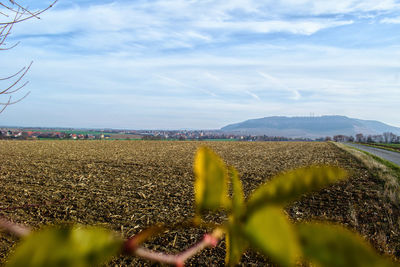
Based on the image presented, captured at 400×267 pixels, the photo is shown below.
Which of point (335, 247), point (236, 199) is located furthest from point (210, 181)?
point (335, 247)

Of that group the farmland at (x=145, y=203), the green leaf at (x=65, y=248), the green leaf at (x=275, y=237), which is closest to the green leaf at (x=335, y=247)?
the green leaf at (x=275, y=237)

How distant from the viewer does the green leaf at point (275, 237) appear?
0.80ft

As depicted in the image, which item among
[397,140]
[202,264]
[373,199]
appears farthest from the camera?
[397,140]

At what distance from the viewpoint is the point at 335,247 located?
24 centimetres

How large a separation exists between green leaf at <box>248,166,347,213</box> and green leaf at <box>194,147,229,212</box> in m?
0.04

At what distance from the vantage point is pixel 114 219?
28.3ft

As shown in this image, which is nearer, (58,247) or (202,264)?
A: (58,247)

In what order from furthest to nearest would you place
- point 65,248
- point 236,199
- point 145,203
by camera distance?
point 145,203
point 236,199
point 65,248

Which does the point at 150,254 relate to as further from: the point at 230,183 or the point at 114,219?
the point at 114,219

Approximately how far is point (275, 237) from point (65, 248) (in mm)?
176

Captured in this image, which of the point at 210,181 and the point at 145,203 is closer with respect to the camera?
the point at 210,181

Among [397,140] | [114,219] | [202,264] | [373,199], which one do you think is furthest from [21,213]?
[397,140]

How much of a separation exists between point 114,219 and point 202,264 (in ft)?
12.1

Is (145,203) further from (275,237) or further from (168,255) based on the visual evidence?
(275,237)
